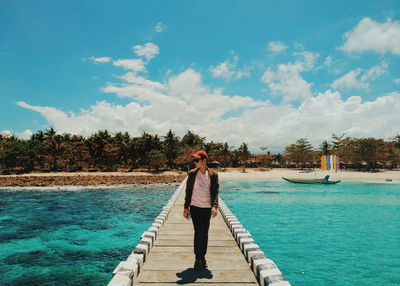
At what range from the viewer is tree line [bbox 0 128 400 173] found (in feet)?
173

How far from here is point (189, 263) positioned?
5.15 meters

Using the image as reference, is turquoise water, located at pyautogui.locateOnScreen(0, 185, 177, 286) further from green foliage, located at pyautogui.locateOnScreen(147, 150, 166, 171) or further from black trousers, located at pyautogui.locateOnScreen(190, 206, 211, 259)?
green foliage, located at pyautogui.locateOnScreen(147, 150, 166, 171)

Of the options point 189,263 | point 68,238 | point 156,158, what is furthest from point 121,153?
point 189,263

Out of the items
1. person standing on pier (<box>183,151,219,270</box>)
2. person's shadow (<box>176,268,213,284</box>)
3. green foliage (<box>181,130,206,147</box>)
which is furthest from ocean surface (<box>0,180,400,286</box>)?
green foliage (<box>181,130,206,147</box>)

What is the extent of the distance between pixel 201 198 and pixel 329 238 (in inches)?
454

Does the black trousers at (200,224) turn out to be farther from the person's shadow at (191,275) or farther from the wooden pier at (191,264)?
the wooden pier at (191,264)

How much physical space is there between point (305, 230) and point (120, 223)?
10.9m

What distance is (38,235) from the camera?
44.9 feet

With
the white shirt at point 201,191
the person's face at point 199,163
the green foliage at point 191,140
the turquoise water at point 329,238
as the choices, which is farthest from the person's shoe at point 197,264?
the green foliage at point 191,140

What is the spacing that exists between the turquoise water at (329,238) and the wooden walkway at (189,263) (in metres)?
4.13

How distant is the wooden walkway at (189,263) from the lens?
4.39 meters

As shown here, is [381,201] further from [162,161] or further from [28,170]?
[28,170]

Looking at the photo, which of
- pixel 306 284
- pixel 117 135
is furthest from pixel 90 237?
pixel 117 135

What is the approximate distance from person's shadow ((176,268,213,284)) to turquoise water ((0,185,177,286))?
16.3 ft
